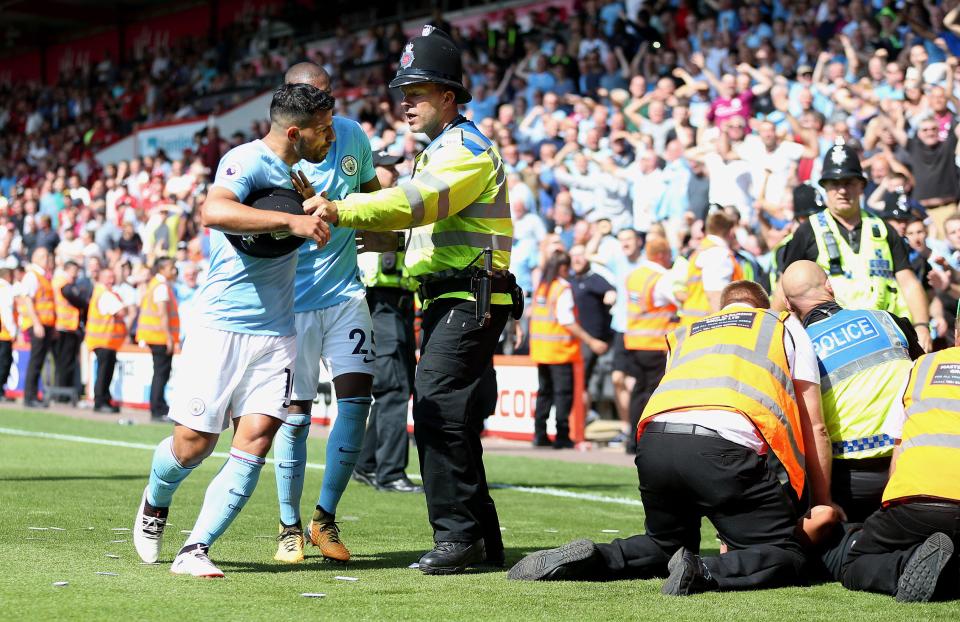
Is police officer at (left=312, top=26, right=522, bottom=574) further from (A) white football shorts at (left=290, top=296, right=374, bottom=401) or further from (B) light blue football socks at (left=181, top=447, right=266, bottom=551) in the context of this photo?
(B) light blue football socks at (left=181, top=447, right=266, bottom=551)

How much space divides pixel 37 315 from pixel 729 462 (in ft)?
55.7

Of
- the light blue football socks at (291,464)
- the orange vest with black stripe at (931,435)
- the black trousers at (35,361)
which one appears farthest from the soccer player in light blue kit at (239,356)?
the black trousers at (35,361)

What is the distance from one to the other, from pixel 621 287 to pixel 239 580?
392 inches

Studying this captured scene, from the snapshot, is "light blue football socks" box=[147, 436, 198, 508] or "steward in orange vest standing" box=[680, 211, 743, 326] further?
"steward in orange vest standing" box=[680, 211, 743, 326]

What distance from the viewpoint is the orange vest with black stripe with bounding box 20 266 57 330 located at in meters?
21.0

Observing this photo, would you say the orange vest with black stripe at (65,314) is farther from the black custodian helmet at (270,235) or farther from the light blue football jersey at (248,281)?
the black custodian helmet at (270,235)

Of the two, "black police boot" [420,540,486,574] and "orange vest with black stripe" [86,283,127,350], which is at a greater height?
"orange vest with black stripe" [86,283,127,350]

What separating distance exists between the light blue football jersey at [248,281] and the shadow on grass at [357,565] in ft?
3.58

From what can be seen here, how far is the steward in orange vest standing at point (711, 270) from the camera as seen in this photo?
11.9 meters

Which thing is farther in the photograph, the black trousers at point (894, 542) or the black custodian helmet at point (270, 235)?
the black custodian helmet at point (270, 235)

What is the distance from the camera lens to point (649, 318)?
14062mm

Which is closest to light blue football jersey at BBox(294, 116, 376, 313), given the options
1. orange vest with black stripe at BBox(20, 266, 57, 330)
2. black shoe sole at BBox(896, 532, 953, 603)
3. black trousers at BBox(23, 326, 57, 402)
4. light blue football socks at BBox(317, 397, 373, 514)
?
light blue football socks at BBox(317, 397, 373, 514)

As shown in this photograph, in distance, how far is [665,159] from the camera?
1709cm

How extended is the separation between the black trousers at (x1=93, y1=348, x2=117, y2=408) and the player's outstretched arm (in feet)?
47.0
